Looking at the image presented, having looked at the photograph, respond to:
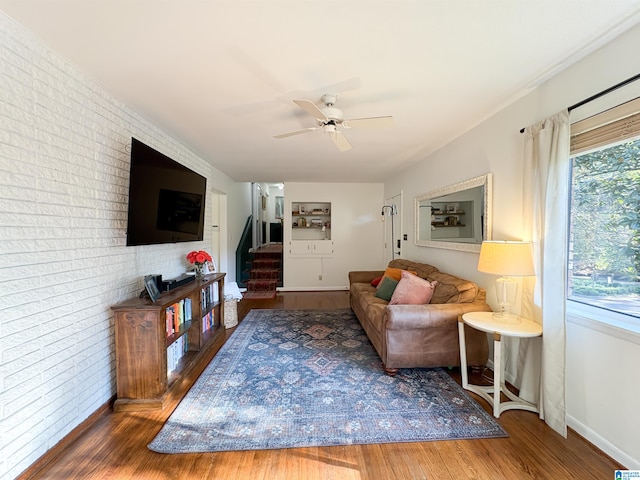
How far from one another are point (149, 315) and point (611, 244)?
3147mm

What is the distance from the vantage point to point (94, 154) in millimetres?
2100

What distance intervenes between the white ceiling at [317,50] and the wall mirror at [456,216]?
722mm

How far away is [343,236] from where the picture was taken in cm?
645

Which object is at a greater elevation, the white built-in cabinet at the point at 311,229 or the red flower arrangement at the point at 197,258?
the white built-in cabinet at the point at 311,229

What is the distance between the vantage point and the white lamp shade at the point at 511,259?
202 centimetres

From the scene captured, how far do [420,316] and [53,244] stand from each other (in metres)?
2.70

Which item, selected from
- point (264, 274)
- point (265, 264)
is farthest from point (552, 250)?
point (265, 264)

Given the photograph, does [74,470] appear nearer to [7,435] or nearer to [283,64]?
[7,435]

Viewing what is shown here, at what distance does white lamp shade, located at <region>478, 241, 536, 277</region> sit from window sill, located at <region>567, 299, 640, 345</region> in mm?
339

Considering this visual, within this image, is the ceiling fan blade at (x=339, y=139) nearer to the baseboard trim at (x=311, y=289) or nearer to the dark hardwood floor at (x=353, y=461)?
the dark hardwood floor at (x=353, y=461)

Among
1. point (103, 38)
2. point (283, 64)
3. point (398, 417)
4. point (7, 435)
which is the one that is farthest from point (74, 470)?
point (283, 64)

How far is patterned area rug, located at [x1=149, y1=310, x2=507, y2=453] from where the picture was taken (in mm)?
1825

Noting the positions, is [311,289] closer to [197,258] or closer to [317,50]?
[197,258]

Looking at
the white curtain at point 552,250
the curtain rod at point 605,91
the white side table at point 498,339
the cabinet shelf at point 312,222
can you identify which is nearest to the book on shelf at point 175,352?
the white side table at point 498,339
